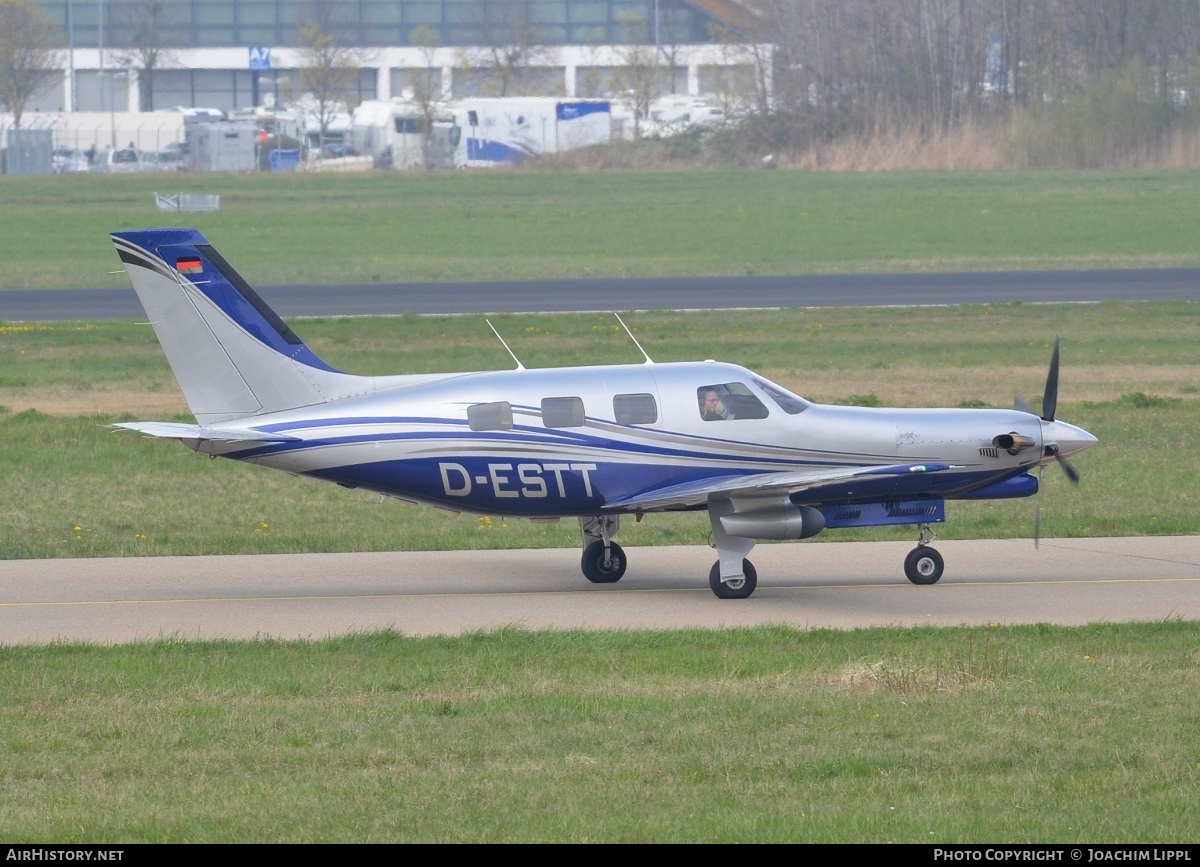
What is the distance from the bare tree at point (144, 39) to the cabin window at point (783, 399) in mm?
120283

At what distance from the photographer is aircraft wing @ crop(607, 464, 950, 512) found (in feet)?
47.8

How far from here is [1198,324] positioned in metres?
35.7

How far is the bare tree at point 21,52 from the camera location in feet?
385

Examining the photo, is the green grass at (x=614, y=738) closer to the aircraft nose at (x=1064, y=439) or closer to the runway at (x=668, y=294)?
the aircraft nose at (x=1064, y=439)

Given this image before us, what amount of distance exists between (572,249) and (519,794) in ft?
151

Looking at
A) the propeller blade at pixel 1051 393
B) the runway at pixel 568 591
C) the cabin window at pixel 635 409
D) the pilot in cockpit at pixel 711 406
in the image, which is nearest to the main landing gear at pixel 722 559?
the runway at pixel 568 591

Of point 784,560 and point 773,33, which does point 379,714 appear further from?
point 773,33

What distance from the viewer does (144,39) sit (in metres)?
128

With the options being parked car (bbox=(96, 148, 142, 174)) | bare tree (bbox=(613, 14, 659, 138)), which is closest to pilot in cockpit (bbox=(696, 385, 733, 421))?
parked car (bbox=(96, 148, 142, 174))

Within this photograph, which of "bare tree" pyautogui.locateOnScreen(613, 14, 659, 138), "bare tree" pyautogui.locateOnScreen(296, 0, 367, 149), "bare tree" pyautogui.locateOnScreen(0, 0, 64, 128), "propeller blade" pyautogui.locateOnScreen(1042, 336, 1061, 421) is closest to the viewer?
"propeller blade" pyautogui.locateOnScreen(1042, 336, 1061, 421)

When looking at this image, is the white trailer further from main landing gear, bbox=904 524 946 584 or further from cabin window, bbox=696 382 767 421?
main landing gear, bbox=904 524 946 584

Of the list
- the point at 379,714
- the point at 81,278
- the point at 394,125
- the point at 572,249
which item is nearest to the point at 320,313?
the point at 81,278

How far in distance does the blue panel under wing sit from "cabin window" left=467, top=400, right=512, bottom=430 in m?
2.93

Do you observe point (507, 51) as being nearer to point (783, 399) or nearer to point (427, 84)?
point (427, 84)
